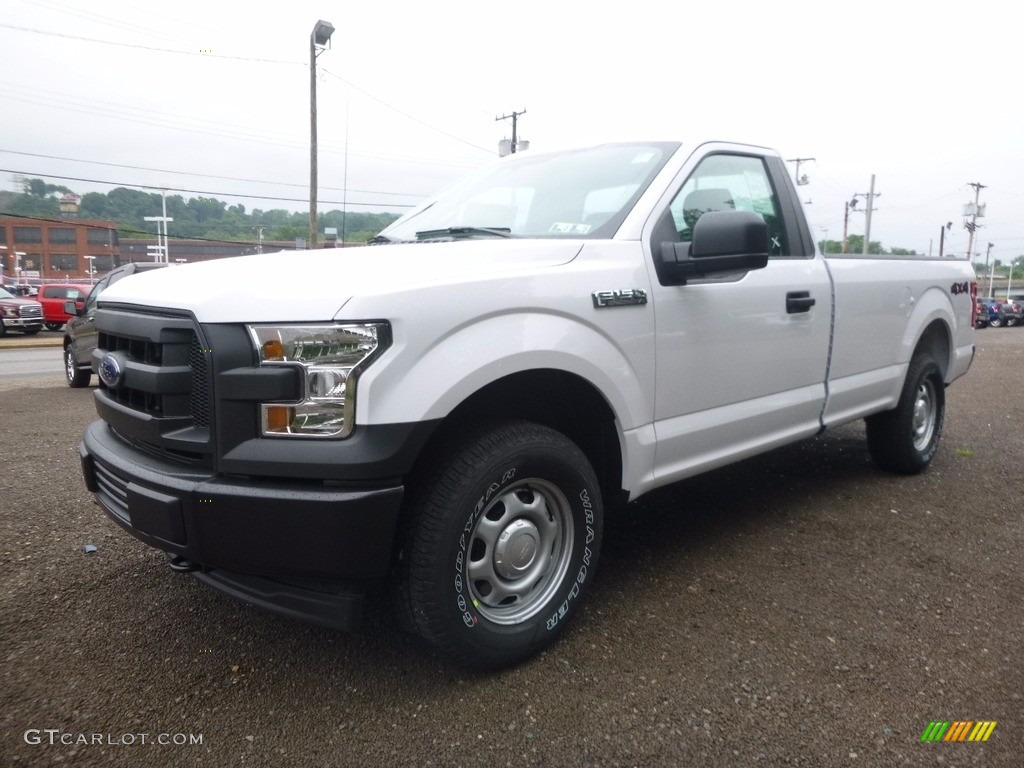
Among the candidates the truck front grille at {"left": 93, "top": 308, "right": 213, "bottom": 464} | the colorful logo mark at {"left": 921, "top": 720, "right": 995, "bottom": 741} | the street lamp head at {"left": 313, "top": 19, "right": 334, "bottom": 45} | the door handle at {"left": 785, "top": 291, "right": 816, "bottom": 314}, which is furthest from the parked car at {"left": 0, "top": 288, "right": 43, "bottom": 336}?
the colorful logo mark at {"left": 921, "top": 720, "right": 995, "bottom": 741}

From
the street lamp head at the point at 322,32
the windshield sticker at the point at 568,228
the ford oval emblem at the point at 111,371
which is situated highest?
the street lamp head at the point at 322,32

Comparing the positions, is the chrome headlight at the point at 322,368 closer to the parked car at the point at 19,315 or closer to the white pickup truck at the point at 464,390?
the white pickup truck at the point at 464,390

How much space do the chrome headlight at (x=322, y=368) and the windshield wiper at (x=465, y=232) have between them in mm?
1172

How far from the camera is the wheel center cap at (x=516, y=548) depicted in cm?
→ 258

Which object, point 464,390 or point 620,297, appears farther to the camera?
point 620,297

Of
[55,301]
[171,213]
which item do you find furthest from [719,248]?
[171,213]

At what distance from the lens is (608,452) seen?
3053 mm

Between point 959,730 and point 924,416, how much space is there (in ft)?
11.1

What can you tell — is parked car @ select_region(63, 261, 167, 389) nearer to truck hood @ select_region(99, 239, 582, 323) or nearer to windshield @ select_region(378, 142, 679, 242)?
windshield @ select_region(378, 142, 679, 242)

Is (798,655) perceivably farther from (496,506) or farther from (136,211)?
(136,211)

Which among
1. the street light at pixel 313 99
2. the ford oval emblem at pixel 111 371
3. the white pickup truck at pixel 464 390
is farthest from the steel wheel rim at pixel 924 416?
the street light at pixel 313 99

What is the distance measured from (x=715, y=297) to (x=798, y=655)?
145 centimetres

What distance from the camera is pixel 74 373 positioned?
1031 centimetres

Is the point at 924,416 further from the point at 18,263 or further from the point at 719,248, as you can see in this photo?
the point at 18,263
